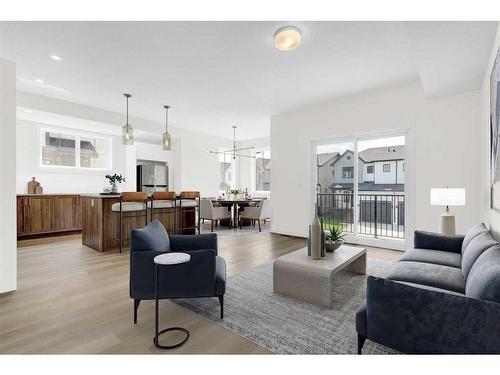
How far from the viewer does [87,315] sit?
7.22 ft

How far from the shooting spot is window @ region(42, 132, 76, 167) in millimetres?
5891

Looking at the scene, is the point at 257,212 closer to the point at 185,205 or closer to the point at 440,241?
the point at 185,205

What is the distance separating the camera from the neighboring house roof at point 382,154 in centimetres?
450

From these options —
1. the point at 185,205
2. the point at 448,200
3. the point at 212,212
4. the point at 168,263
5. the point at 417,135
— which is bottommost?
the point at 212,212

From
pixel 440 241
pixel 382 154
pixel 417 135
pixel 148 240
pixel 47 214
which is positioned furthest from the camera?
pixel 47 214

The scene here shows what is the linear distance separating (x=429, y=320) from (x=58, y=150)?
7421 millimetres

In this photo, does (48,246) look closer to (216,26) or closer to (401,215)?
(216,26)

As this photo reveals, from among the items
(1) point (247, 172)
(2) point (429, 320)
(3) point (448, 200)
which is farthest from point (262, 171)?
(2) point (429, 320)

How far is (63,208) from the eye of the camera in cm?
567

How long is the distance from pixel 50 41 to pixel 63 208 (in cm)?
391

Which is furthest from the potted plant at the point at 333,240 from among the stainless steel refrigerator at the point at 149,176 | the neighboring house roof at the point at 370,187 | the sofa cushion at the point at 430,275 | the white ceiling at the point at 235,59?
the stainless steel refrigerator at the point at 149,176

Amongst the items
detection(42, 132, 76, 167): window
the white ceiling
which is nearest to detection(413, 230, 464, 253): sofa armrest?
the white ceiling

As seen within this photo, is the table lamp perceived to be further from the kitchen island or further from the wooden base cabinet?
the wooden base cabinet

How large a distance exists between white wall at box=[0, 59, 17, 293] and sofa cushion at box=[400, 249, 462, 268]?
159 inches
